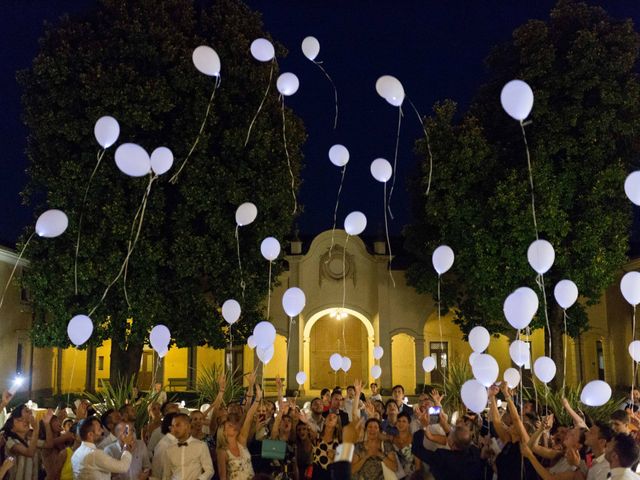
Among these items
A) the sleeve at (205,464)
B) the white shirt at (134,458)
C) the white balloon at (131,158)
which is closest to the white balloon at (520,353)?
the sleeve at (205,464)

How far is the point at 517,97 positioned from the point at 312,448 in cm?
532

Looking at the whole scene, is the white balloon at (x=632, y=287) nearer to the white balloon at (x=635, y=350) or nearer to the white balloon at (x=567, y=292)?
the white balloon at (x=567, y=292)

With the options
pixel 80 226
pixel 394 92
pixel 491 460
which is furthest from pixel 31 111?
pixel 491 460

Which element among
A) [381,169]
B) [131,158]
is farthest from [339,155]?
[131,158]

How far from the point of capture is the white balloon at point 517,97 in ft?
26.7

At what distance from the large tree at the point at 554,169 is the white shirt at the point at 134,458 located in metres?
13.9

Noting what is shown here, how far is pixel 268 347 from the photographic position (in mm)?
9953

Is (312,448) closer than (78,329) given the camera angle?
Yes

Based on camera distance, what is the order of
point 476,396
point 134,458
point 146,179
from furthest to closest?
1. point 146,179
2. point 134,458
3. point 476,396

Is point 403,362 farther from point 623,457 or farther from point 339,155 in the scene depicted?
point 623,457

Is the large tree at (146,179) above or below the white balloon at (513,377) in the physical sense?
above

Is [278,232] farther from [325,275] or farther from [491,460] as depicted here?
[491,460]

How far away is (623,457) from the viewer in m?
4.96

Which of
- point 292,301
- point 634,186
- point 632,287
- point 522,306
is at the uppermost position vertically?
point 634,186
